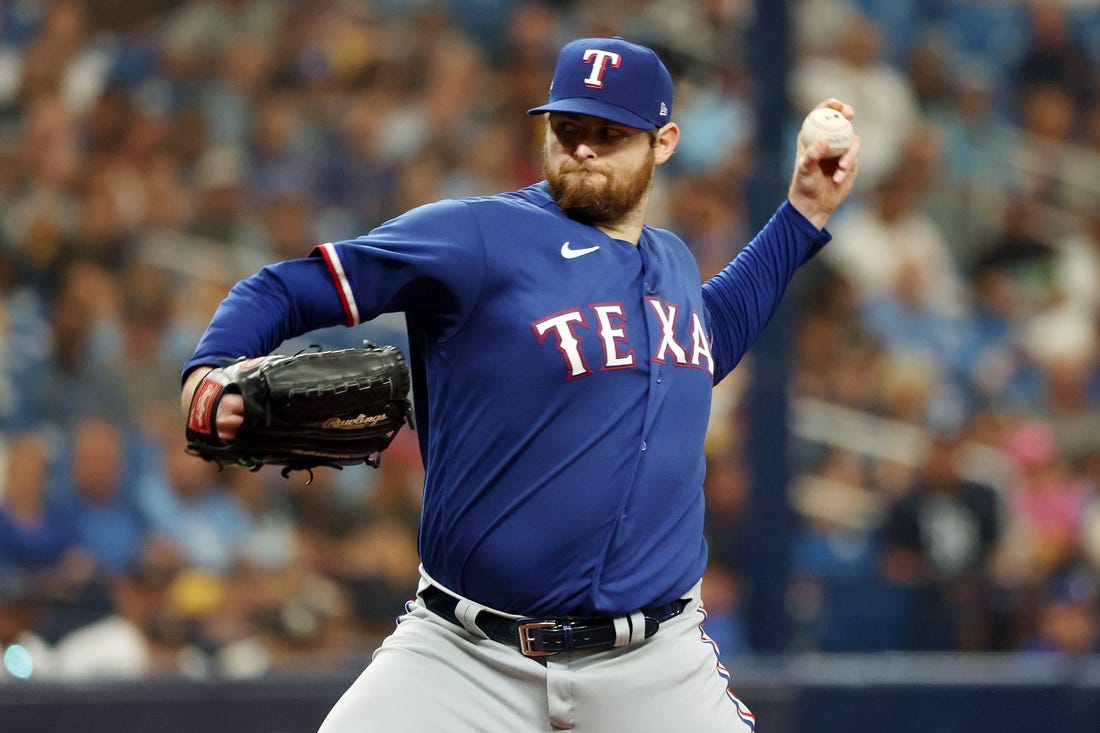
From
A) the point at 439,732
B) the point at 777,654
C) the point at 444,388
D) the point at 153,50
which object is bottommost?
the point at 777,654

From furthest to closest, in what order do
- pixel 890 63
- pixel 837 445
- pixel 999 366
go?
pixel 890 63
pixel 999 366
pixel 837 445

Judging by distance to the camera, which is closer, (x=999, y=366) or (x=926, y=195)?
(x=999, y=366)

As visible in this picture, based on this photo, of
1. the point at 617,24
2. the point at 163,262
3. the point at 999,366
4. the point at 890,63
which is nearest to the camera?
the point at 163,262

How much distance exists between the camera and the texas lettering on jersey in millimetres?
3352

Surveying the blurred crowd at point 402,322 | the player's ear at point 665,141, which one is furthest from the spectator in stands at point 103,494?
the player's ear at point 665,141

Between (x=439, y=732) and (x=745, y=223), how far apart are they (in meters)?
3.17

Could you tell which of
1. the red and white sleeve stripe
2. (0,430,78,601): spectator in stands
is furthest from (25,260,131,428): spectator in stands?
the red and white sleeve stripe

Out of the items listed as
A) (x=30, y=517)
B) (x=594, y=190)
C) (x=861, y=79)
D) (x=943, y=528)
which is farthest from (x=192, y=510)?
(x=861, y=79)

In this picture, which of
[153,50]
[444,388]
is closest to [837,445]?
[153,50]

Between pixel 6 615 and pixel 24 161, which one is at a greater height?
pixel 24 161

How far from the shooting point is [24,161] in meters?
7.40

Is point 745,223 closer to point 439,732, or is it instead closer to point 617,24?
point 439,732

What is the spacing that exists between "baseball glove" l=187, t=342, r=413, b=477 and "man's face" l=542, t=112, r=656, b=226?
633 millimetres

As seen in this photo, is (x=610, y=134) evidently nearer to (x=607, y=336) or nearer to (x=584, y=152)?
(x=584, y=152)
